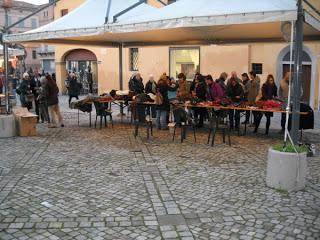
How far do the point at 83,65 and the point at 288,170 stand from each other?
957 inches

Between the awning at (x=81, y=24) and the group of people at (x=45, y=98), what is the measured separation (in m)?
1.38

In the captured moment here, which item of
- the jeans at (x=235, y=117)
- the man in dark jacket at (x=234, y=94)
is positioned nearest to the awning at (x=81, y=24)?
the man in dark jacket at (x=234, y=94)

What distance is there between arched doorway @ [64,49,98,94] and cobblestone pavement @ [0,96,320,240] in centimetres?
1860

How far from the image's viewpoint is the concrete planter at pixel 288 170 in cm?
657

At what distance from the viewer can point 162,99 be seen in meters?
12.2

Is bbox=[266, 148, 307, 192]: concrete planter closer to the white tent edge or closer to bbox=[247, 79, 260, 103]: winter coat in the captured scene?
the white tent edge

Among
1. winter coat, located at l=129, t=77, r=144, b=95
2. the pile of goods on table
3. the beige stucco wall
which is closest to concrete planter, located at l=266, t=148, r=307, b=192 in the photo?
the pile of goods on table

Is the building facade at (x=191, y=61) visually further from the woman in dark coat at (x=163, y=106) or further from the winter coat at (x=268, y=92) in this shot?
the woman in dark coat at (x=163, y=106)

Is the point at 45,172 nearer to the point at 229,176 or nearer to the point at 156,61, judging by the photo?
the point at 229,176

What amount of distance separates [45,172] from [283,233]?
4.46m

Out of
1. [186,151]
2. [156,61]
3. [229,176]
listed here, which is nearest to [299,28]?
[229,176]

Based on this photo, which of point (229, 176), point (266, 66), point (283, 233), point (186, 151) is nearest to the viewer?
point (283, 233)

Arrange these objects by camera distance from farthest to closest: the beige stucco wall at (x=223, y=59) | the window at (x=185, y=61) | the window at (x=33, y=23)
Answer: the window at (x=33, y=23)
the window at (x=185, y=61)
the beige stucco wall at (x=223, y=59)

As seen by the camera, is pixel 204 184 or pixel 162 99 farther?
pixel 162 99
